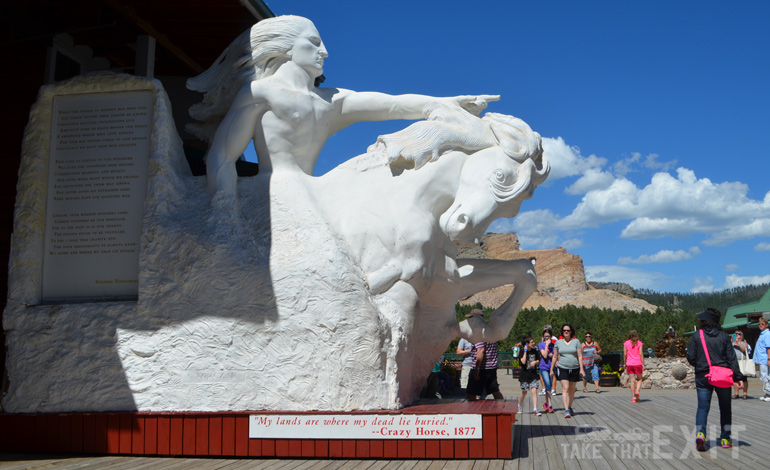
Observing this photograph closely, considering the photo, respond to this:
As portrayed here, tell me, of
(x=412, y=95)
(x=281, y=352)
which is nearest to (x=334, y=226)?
(x=281, y=352)

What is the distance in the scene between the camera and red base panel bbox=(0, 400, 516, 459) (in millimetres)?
5480

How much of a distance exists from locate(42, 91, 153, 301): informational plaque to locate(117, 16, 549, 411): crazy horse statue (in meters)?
0.40

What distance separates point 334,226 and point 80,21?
428cm

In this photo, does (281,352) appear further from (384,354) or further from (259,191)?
(259,191)

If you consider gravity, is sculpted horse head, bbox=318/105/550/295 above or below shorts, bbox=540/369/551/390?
above

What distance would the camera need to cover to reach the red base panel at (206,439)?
5.48m

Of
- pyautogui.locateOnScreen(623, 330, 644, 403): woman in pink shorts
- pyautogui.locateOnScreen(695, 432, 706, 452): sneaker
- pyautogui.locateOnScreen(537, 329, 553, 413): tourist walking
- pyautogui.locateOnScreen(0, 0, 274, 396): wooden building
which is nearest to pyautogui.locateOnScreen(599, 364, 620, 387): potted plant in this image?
pyautogui.locateOnScreen(623, 330, 644, 403): woman in pink shorts

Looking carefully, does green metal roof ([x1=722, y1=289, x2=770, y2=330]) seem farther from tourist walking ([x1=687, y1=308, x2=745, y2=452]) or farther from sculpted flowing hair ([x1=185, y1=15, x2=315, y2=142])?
sculpted flowing hair ([x1=185, y1=15, x2=315, y2=142])

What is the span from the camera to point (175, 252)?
614 centimetres

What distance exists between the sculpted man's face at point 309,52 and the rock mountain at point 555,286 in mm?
63278

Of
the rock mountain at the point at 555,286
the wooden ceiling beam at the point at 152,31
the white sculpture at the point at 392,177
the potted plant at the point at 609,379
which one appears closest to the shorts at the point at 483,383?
the white sculpture at the point at 392,177

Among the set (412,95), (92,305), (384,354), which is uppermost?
(412,95)

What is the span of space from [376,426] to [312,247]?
158cm

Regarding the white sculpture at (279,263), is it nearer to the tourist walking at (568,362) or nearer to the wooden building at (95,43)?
the wooden building at (95,43)
